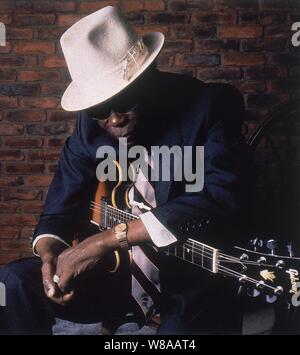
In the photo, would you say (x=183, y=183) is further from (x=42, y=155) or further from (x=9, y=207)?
(x=9, y=207)

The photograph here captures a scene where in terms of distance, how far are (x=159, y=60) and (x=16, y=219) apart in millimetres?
1090

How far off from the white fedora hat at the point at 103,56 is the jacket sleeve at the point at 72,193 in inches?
11.3

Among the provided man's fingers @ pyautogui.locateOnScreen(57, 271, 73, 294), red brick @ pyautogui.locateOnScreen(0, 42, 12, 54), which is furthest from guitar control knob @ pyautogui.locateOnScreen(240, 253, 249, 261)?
red brick @ pyautogui.locateOnScreen(0, 42, 12, 54)

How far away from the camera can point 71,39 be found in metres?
2.00

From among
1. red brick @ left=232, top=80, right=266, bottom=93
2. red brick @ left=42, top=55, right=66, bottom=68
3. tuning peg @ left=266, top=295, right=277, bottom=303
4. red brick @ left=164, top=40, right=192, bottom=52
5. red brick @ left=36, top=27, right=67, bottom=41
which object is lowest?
tuning peg @ left=266, top=295, right=277, bottom=303

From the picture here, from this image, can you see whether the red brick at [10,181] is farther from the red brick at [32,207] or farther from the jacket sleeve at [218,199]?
the jacket sleeve at [218,199]

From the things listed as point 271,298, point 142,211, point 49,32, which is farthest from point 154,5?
point 271,298

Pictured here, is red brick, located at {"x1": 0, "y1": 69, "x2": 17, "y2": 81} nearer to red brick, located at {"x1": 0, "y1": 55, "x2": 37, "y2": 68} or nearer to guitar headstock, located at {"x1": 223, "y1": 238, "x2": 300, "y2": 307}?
red brick, located at {"x1": 0, "y1": 55, "x2": 37, "y2": 68}

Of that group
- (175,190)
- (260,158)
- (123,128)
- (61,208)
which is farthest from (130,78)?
(260,158)

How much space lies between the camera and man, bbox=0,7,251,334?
1.89 m

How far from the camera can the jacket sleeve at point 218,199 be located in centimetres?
187

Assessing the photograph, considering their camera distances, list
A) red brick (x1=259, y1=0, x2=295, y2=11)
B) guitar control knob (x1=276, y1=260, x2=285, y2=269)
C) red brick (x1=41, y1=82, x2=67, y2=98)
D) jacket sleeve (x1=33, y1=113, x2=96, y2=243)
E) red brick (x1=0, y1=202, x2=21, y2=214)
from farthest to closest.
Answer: red brick (x1=0, y1=202, x2=21, y2=214) < red brick (x1=41, y1=82, x2=67, y2=98) < red brick (x1=259, y1=0, x2=295, y2=11) < jacket sleeve (x1=33, y1=113, x2=96, y2=243) < guitar control knob (x1=276, y1=260, x2=285, y2=269)

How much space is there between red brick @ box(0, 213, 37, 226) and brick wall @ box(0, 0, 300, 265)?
0.03 metres

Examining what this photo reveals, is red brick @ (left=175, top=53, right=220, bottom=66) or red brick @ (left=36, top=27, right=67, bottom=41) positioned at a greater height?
red brick @ (left=36, top=27, right=67, bottom=41)
